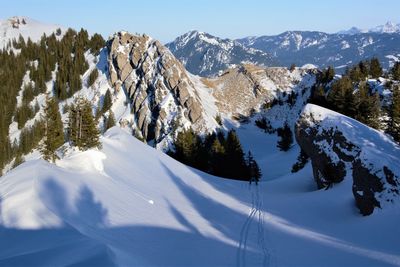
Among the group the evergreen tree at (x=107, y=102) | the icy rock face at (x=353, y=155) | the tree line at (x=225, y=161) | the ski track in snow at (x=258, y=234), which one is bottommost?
the evergreen tree at (x=107, y=102)

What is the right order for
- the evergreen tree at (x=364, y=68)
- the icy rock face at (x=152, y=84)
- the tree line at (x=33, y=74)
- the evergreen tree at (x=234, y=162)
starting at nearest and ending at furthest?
the evergreen tree at (x=234, y=162) < the evergreen tree at (x=364, y=68) < the icy rock face at (x=152, y=84) < the tree line at (x=33, y=74)

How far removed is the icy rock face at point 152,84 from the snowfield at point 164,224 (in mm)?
80259

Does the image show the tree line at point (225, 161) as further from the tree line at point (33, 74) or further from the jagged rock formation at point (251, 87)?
the tree line at point (33, 74)

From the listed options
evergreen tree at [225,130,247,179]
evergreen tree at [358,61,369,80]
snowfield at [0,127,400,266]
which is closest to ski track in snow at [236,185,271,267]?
snowfield at [0,127,400,266]

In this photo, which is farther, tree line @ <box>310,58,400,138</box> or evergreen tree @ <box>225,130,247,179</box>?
evergreen tree @ <box>225,130,247,179</box>

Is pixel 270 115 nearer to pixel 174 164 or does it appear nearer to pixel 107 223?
pixel 174 164

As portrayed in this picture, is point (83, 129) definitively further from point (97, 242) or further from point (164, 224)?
point (97, 242)

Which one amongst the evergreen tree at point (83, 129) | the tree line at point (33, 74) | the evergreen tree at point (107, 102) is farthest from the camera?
the evergreen tree at point (107, 102)

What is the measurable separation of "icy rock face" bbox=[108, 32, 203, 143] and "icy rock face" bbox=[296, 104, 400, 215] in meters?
77.0

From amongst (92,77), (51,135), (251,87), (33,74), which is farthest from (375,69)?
(33,74)

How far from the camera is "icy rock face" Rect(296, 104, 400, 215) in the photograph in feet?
95.7

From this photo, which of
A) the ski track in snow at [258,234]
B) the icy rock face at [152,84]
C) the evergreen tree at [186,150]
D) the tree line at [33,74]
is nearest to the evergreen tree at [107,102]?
the icy rock face at [152,84]

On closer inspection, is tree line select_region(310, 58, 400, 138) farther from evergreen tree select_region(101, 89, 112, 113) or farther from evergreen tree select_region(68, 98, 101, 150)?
evergreen tree select_region(101, 89, 112, 113)

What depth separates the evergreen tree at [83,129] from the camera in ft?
152
